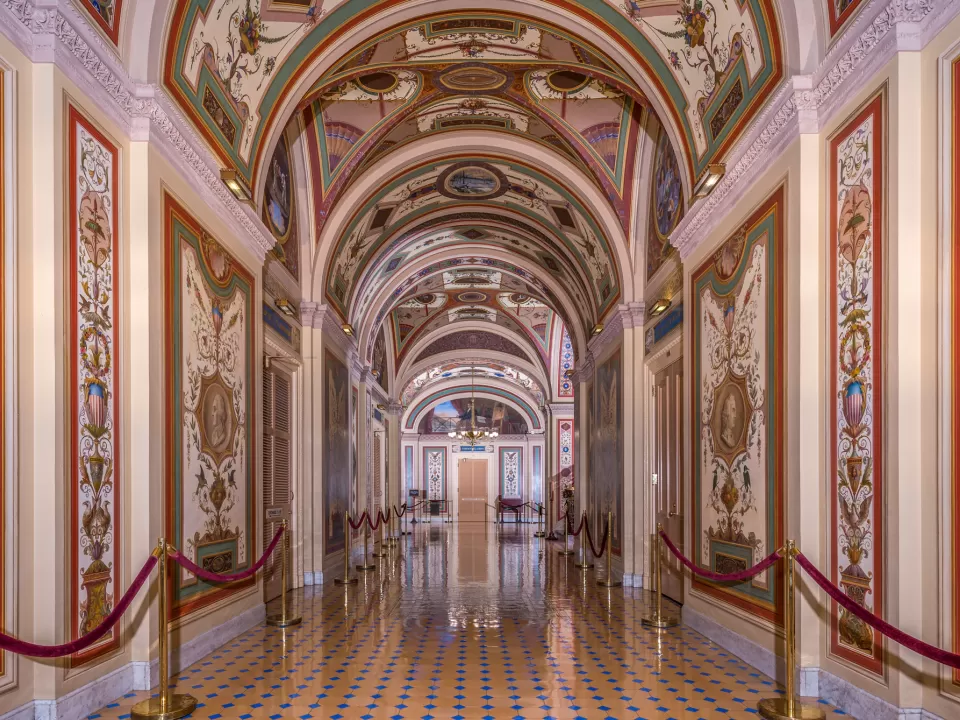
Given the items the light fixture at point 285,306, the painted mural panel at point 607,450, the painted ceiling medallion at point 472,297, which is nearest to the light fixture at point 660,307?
the painted mural panel at point 607,450

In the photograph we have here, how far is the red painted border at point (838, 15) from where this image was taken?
568 centimetres

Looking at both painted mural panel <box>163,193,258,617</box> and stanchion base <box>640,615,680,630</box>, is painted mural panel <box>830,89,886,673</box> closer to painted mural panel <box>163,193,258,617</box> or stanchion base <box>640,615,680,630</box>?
stanchion base <box>640,615,680,630</box>

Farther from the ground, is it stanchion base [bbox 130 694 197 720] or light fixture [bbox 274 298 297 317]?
light fixture [bbox 274 298 297 317]

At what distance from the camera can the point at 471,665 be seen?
7512mm

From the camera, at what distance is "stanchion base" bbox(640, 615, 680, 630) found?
946cm

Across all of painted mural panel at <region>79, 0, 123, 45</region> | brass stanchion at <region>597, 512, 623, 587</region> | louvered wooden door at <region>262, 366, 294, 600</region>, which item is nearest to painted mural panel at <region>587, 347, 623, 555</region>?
brass stanchion at <region>597, 512, 623, 587</region>

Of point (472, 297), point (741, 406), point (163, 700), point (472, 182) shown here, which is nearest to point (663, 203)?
point (741, 406)

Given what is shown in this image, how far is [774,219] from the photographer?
6.90 meters

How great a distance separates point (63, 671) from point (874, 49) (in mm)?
6652

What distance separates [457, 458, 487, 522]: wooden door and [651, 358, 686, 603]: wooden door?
30.6 m

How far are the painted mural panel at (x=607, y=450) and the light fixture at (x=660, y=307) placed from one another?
2.15 m

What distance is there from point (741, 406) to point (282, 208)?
7.53 metres

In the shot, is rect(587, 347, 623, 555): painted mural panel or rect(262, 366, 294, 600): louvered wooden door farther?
rect(587, 347, 623, 555): painted mural panel

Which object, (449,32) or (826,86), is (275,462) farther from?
(826,86)
